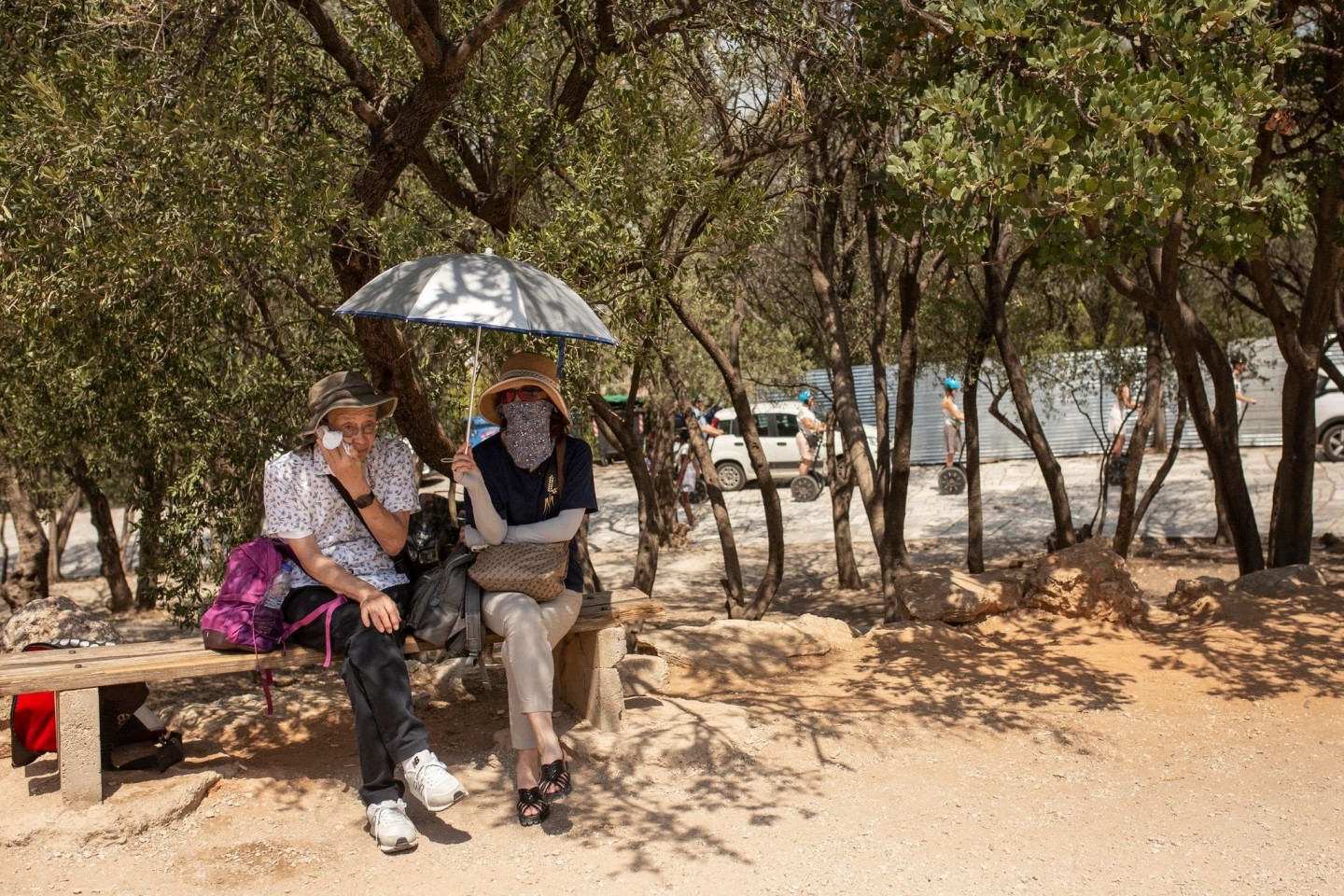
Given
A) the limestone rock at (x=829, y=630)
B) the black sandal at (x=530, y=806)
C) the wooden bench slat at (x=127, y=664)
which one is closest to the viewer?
the wooden bench slat at (x=127, y=664)

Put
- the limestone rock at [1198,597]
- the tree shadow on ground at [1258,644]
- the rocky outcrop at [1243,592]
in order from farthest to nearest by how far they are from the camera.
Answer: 1. the limestone rock at [1198,597]
2. the rocky outcrop at [1243,592]
3. the tree shadow on ground at [1258,644]

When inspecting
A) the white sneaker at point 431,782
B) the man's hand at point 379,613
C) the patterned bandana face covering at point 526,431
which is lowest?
the white sneaker at point 431,782

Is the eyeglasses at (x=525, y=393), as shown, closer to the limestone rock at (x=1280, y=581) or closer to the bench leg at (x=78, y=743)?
the bench leg at (x=78, y=743)

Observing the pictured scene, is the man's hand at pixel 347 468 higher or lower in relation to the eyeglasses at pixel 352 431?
lower

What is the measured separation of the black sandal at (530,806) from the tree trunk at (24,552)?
278 inches

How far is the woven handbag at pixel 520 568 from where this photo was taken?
15.5 ft

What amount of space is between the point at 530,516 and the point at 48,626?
214 centimetres

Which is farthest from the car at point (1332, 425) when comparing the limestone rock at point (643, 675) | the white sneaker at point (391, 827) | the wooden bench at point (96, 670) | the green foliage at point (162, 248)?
the white sneaker at point (391, 827)

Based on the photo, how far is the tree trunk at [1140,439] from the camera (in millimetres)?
11195

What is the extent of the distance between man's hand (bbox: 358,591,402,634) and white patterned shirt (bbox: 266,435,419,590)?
24 cm

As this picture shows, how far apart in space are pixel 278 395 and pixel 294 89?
1675mm

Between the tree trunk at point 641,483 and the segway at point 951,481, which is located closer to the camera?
the tree trunk at point 641,483

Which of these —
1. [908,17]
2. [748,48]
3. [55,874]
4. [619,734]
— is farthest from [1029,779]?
[748,48]

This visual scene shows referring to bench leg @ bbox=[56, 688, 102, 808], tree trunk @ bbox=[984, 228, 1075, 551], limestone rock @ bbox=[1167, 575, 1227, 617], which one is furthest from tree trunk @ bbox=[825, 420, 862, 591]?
bench leg @ bbox=[56, 688, 102, 808]
